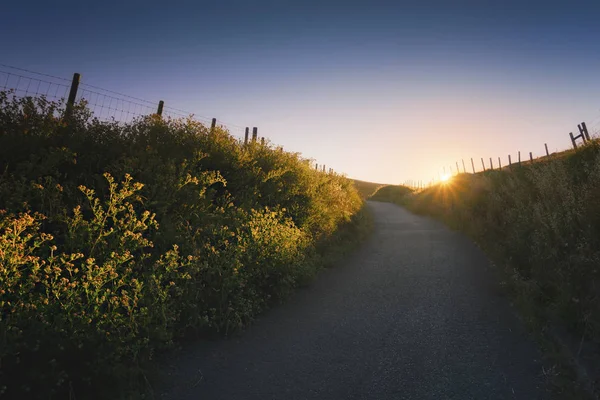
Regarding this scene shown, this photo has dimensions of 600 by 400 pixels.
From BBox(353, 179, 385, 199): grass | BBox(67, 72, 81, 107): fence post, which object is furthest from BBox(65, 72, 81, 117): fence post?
BBox(353, 179, 385, 199): grass

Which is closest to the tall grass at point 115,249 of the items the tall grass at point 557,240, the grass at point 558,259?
the grass at point 558,259

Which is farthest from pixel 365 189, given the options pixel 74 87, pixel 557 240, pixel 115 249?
pixel 115 249

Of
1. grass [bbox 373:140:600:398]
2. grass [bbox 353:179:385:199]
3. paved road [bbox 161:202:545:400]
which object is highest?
grass [bbox 353:179:385:199]

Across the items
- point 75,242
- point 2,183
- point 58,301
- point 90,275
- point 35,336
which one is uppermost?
point 2,183

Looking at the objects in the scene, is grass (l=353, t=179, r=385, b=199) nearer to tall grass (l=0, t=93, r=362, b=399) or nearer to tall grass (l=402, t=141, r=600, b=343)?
tall grass (l=402, t=141, r=600, b=343)

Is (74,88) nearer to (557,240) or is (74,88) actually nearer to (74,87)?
(74,87)

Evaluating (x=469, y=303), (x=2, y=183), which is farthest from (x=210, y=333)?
(x=469, y=303)

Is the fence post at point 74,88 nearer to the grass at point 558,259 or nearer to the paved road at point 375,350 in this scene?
the paved road at point 375,350

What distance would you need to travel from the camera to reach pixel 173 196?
5.90m

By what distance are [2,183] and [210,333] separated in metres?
3.41

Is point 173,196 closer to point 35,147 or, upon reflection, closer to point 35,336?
point 35,147

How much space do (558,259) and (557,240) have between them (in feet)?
2.18

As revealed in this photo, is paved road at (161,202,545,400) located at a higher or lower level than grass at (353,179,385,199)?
lower

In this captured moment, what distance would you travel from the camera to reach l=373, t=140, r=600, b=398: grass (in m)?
4.54
